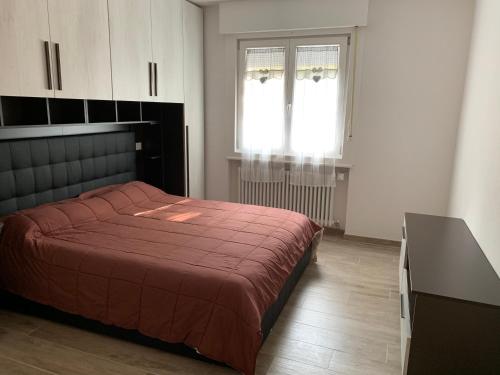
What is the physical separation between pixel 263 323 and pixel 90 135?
2337 mm

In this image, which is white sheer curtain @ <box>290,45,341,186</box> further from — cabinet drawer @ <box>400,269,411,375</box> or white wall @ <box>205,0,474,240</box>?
cabinet drawer @ <box>400,269,411,375</box>

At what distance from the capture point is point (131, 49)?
3.28 metres

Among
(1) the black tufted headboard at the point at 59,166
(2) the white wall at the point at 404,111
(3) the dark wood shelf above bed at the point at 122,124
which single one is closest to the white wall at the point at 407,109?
(2) the white wall at the point at 404,111

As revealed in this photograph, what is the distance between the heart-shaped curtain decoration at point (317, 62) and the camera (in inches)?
157

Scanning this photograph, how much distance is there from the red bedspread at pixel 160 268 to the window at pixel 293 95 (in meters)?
1.42

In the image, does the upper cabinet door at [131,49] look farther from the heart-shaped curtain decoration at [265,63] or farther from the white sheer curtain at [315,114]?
the white sheer curtain at [315,114]

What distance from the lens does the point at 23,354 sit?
2.17 meters

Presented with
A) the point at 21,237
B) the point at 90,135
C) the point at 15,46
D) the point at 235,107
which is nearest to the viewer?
the point at 15,46

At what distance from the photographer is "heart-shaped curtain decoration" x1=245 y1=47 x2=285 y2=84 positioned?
4195mm

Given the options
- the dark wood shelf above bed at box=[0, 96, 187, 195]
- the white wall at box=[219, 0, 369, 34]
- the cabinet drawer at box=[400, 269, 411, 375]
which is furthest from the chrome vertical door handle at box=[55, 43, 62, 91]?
the cabinet drawer at box=[400, 269, 411, 375]

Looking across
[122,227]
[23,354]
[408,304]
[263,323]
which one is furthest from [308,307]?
[23,354]

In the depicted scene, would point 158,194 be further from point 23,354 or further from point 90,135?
point 23,354

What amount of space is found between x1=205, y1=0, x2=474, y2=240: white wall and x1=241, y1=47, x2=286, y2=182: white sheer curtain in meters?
0.46

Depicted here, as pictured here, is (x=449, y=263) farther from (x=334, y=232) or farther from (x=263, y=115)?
(x=263, y=115)
